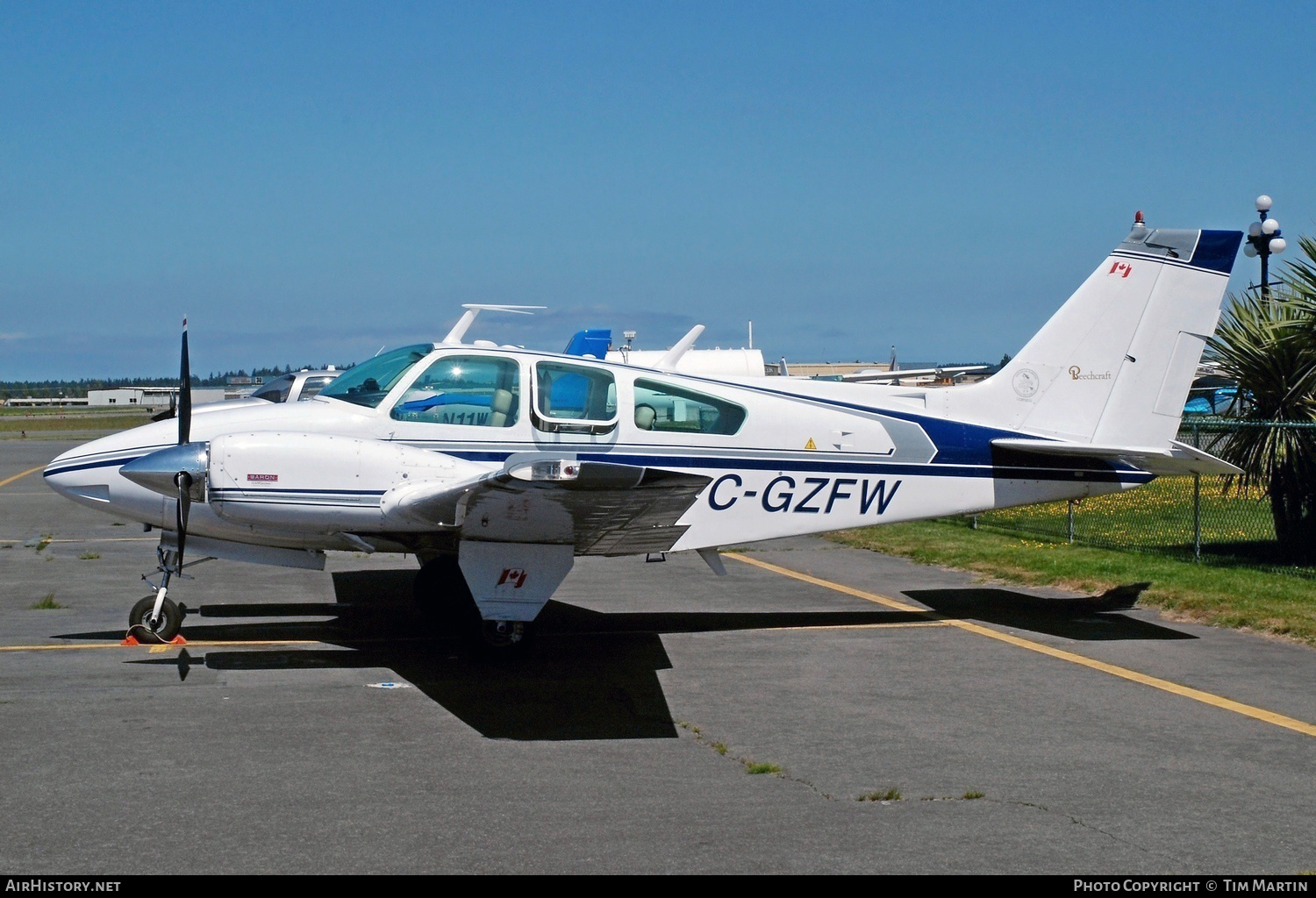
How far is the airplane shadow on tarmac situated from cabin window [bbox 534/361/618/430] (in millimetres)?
1841

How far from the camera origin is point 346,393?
9516 millimetres

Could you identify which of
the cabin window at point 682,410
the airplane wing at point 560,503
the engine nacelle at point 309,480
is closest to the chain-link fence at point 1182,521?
the cabin window at point 682,410

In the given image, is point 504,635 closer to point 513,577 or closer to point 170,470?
point 513,577

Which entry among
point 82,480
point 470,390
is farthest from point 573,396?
point 82,480

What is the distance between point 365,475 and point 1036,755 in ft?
16.2

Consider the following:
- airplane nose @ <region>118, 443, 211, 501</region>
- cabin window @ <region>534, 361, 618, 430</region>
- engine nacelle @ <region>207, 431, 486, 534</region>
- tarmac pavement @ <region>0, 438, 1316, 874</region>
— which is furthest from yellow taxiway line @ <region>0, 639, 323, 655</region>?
cabin window @ <region>534, 361, 618, 430</region>

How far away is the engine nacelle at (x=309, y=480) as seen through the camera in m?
8.43

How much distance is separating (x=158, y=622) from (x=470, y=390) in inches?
118

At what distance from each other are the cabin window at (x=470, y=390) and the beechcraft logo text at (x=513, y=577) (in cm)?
140

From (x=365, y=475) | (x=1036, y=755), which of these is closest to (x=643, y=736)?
(x=1036, y=755)

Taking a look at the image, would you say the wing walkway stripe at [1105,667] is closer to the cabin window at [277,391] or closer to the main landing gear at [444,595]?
the main landing gear at [444,595]

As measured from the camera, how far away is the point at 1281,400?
1360cm
